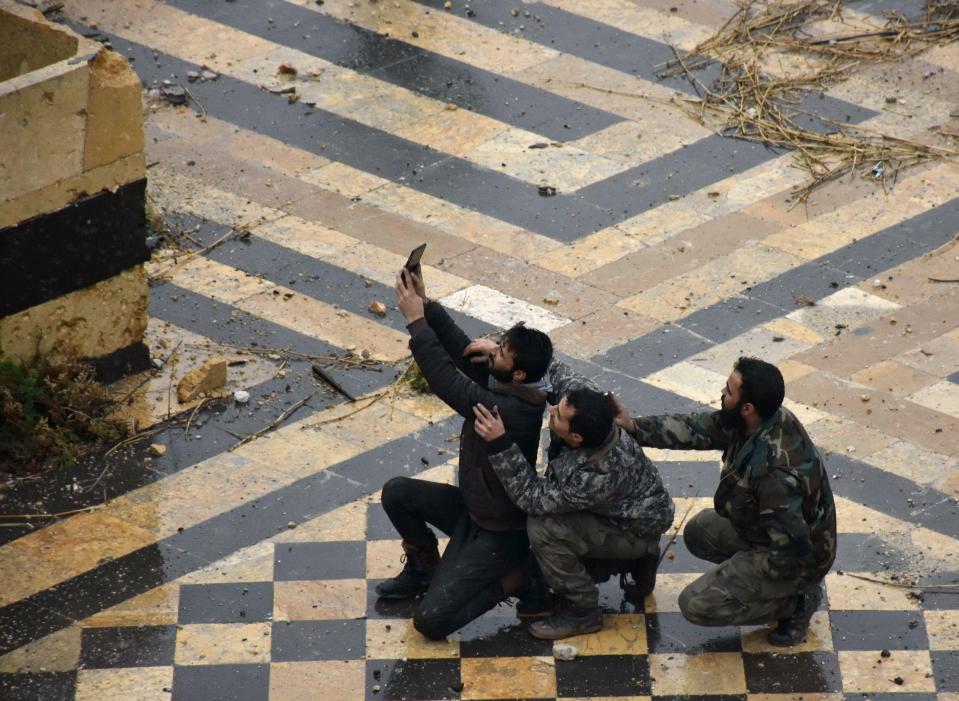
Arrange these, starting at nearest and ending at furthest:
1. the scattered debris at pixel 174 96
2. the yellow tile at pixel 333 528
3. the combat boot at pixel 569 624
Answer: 1. the combat boot at pixel 569 624
2. the yellow tile at pixel 333 528
3. the scattered debris at pixel 174 96

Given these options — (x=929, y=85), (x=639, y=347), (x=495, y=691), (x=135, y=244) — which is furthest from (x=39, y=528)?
(x=929, y=85)

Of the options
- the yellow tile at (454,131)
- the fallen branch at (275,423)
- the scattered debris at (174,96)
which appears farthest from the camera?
the scattered debris at (174,96)

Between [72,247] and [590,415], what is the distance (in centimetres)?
303

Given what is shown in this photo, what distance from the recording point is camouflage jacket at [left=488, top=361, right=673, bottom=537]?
6617mm

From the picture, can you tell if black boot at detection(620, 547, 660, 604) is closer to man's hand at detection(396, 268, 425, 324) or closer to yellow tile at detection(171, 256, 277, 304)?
man's hand at detection(396, 268, 425, 324)

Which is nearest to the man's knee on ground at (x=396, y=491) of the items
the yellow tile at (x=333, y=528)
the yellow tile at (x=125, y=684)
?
the yellow tile at (x=333, y=528)

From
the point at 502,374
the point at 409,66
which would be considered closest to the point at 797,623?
the point at 502,374

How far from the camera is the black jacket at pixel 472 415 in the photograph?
22.0 feet

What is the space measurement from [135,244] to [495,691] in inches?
121

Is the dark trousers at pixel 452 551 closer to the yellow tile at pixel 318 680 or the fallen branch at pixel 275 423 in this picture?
the yellow tile at pixel 318 680

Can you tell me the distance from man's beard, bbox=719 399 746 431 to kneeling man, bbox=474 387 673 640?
1.17 ft

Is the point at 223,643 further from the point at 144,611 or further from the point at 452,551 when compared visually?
the point at 452,551

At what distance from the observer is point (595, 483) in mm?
6613

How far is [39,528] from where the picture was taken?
7660 millimetres
